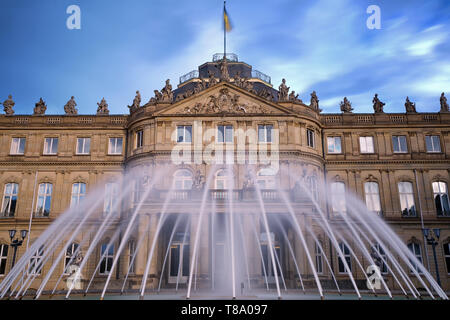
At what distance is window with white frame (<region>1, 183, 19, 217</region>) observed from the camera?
38438mm

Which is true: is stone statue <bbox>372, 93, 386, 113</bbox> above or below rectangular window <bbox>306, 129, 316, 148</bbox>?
above

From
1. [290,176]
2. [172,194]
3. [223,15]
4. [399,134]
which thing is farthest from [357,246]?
[223,15]

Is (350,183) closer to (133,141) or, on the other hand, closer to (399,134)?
(399,134)

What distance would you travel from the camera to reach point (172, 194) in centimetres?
3266

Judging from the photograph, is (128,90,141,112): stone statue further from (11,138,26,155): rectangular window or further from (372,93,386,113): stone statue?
(372,93,386,113): stone statue

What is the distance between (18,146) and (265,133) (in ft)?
78.5

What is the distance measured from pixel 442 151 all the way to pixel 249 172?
1897cm

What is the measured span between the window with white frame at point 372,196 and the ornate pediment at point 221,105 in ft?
34.8

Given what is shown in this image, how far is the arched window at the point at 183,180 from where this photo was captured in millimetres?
35500

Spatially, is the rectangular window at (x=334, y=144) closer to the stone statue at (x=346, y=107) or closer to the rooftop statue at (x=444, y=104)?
the stone statue at (x=346, y=107)

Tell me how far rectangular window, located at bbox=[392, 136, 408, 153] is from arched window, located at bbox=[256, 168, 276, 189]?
1290 cm

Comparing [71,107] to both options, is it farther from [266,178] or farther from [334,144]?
[334,144]

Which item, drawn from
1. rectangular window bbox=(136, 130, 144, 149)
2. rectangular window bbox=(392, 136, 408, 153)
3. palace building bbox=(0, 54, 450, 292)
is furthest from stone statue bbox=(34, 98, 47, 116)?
rectangular window bbox=(392, 136, 408, 153)

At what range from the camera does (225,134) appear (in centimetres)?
3669
